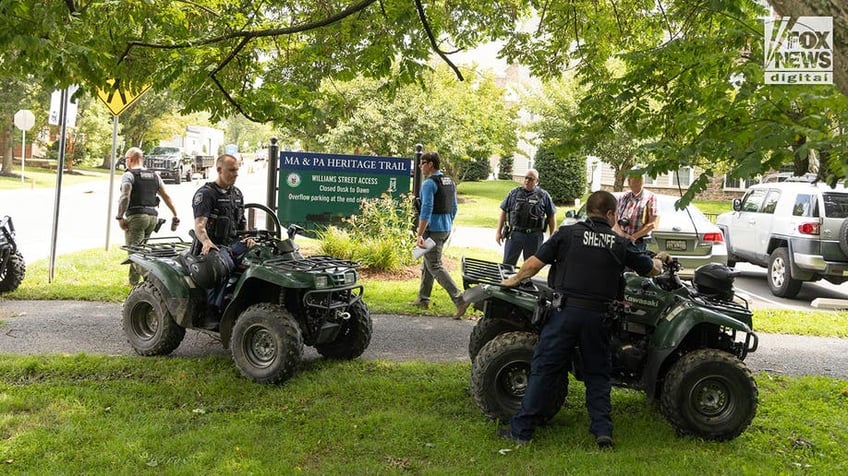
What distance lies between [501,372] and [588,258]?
3.43 feet

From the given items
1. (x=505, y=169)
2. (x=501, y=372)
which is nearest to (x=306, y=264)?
(x=501, y=372)

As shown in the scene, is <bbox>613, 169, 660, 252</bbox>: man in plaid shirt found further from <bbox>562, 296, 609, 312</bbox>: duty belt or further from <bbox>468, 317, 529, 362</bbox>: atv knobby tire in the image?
<bbox>562, 296, 609, 312</bbox>: duty belt

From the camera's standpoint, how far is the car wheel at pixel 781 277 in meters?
11.8

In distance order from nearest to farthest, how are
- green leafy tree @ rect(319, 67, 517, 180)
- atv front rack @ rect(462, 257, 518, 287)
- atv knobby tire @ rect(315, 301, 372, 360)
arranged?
atv front rack @ rect(462, 257, 518, 287)
atv knobby tire @ rect(315, 301, 372, 360)
green leafy tree @ rect(319, 67, 517, 180)

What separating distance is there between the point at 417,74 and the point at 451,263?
201 inches

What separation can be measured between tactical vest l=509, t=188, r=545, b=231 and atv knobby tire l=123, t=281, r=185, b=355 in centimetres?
413

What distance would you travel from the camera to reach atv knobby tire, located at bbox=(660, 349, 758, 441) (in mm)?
5012

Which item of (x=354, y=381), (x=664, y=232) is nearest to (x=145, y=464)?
(x=354, y=381)

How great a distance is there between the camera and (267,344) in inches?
238

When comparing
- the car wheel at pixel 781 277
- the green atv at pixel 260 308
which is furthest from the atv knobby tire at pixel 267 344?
the car wheel at pixel 781 277

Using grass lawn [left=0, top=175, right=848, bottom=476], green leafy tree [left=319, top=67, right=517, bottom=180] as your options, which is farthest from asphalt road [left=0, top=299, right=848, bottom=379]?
green leafy tree [left=319, top=67, right=517, bottom=180]

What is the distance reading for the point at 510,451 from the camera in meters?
4.82

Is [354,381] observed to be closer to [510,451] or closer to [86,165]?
[510,451]

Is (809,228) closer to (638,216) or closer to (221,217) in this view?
(638,216)
